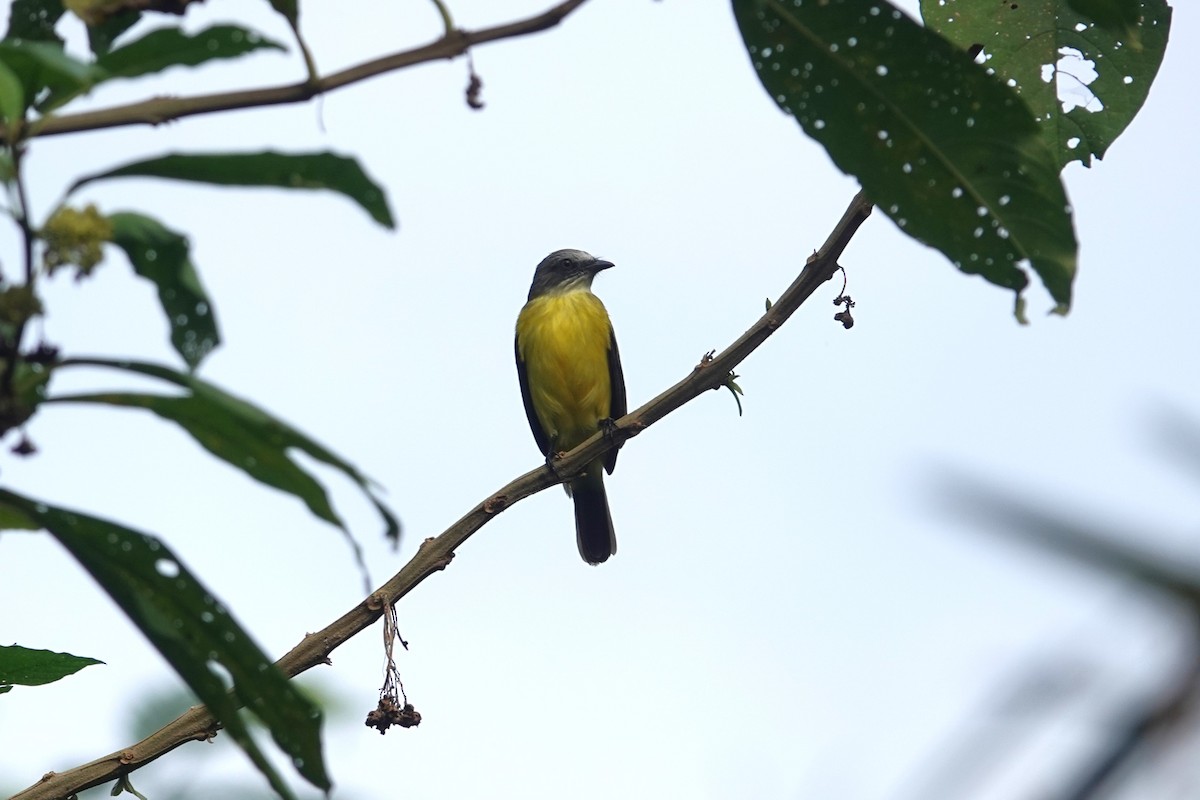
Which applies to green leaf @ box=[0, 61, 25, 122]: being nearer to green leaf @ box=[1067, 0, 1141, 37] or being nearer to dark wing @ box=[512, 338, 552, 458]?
green leaf @ box=[1067, 0, 1141, 37]

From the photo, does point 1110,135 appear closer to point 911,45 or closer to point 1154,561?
Answer: point 911,45

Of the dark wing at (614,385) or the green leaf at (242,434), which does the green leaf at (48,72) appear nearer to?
the green leaf at (242,434)

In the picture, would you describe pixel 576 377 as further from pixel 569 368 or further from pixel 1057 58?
pixel 1057 58

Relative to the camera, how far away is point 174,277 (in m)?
1.86

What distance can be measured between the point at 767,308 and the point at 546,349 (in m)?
6.20

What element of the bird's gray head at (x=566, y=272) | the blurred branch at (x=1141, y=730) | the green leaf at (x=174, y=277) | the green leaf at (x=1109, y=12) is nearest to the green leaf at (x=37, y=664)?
the green leaf at (x=174, y=277)

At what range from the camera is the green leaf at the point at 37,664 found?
2416 millimetres

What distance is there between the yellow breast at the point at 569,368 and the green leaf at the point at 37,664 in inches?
253

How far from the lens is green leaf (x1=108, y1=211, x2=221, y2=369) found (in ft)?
5.74

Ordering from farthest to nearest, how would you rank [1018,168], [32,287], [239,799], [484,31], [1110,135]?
[239,799]
[1110,135]
[1018,168]
[484,31]
[32,287]

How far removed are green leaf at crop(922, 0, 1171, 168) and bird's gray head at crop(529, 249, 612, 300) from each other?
6870 mm

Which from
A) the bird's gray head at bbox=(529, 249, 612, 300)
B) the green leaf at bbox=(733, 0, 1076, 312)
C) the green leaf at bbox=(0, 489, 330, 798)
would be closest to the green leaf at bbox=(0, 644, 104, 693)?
the green leaf at bbox=(0, 489, 330, 798)

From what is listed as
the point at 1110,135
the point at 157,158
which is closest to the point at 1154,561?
the point at 157,158

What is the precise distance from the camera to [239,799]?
3592mm
